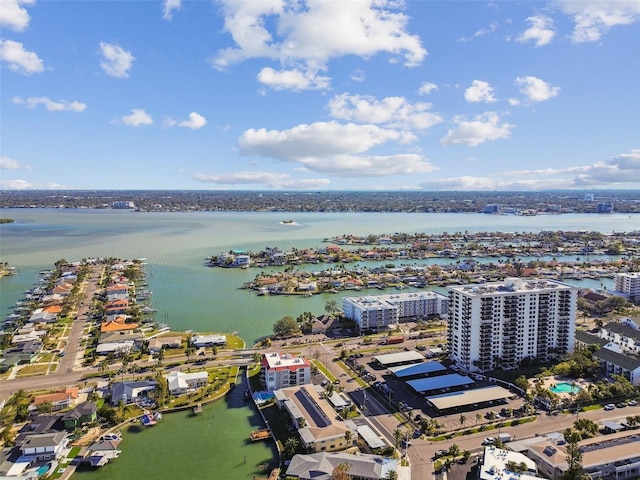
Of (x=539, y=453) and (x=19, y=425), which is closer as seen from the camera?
(x=539, y=453)

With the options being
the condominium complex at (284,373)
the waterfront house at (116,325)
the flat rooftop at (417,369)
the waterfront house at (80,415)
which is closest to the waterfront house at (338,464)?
the condominium complex at (284,373)

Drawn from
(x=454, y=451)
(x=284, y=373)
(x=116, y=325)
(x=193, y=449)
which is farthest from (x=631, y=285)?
(x=116, y=325)

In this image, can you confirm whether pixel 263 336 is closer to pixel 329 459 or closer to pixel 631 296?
pixel 329 459

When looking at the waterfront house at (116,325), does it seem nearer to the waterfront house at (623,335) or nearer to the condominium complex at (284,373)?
the condominium complex at (284,373)

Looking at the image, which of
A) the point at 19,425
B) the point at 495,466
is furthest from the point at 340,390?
the point at 19,425

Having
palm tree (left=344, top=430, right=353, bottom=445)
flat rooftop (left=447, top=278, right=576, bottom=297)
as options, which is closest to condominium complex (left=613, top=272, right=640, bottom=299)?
flat rooftop (left=447, top=278, right=576, bottom=297)

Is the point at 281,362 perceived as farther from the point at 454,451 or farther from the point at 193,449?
the point at 454,451

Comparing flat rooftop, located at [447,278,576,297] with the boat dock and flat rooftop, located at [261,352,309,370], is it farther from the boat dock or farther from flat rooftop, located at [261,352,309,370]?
the boat dock
